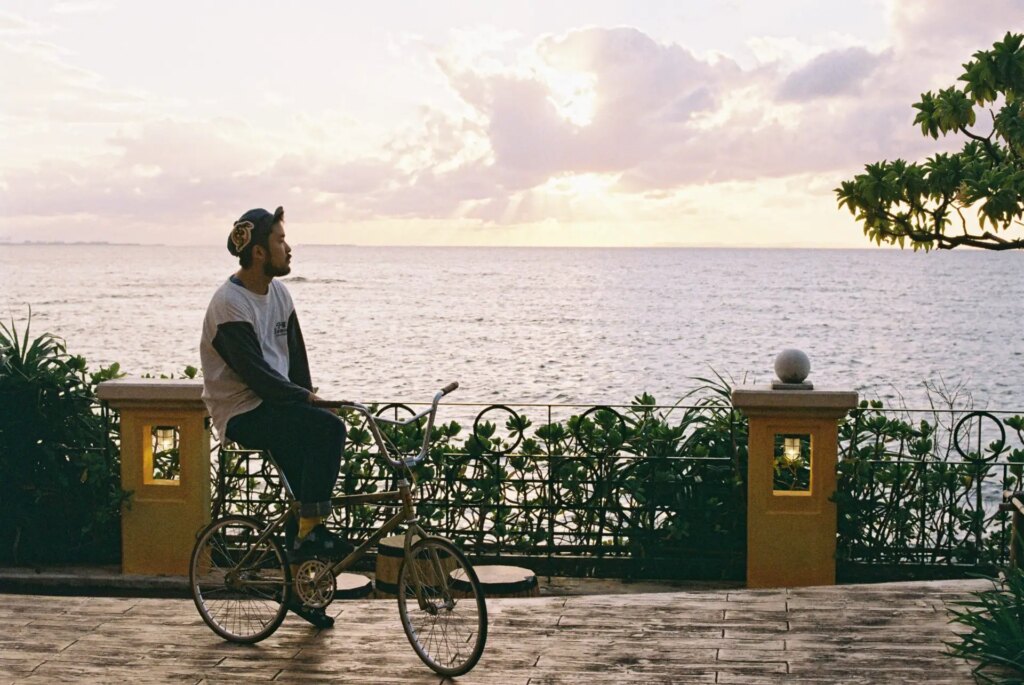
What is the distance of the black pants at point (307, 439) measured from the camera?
4805 millimetres

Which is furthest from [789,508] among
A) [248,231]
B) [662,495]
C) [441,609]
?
[248,231]

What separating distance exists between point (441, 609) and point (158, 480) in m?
3.28

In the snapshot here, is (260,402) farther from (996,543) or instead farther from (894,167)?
(996,543)

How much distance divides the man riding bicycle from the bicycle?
10 cm

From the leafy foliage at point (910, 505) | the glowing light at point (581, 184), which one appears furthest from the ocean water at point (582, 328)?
the glowing light at point (581, 184)

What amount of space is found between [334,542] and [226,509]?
10.3 ft

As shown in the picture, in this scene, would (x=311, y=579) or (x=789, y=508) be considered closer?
(x=311, y=579)

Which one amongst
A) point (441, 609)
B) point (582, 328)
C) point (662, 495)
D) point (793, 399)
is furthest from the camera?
point (582, 328)

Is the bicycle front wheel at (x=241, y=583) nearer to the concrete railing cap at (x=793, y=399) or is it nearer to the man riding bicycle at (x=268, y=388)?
the man riding bicycle at (x=268, y=388)

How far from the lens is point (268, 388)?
4.71 meters

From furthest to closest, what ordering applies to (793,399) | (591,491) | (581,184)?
(581,184)
(591,491)
(793,399)

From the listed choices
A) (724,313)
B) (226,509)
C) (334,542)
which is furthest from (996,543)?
(724,313)

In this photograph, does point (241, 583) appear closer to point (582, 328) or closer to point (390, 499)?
point (390, 499)

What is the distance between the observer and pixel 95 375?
26.0ft
